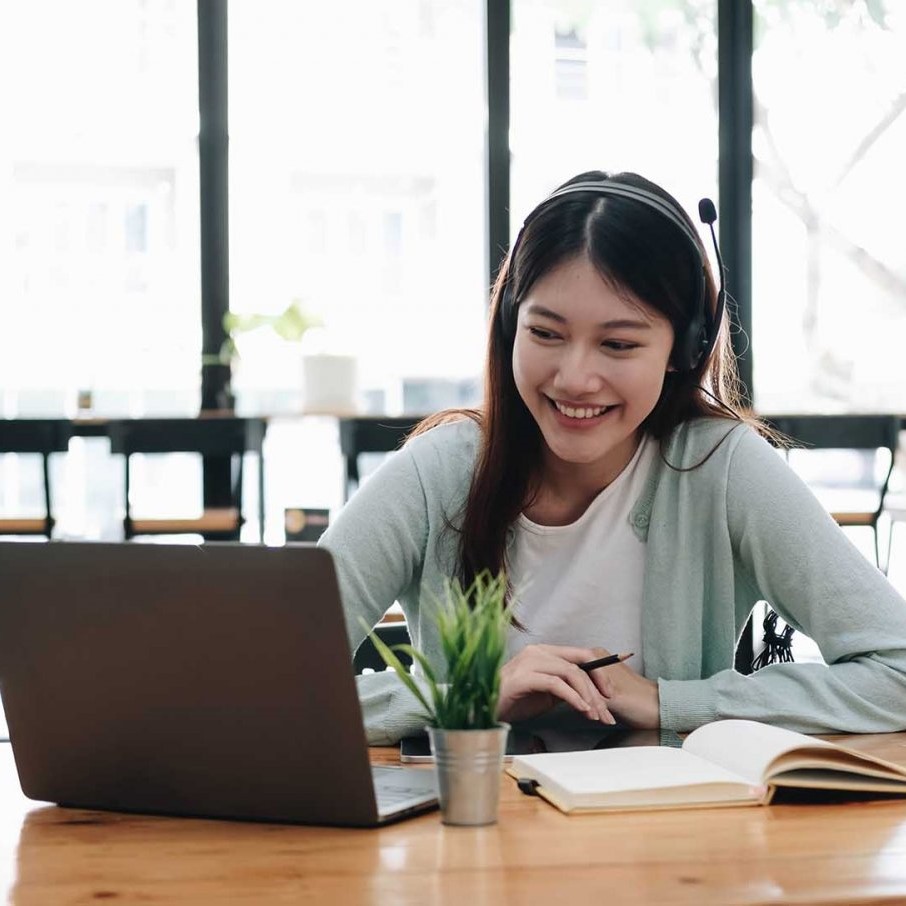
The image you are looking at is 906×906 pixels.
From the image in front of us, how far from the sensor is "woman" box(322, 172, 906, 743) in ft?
4.61

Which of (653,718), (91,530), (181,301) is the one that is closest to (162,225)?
(181,301)

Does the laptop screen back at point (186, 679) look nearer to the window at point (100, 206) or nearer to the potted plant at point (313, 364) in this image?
the potted plant at point (313, 364)

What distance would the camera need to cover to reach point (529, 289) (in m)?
1.54

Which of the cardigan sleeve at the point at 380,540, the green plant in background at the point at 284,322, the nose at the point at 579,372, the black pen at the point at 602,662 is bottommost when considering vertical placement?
the black pen at the point at 602,662

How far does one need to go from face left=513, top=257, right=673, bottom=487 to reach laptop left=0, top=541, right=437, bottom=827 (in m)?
0.59

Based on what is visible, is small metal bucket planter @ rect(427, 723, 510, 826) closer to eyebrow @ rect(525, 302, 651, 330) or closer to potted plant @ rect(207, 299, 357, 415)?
eyebrow @ rect(525, 302, 651, 330)

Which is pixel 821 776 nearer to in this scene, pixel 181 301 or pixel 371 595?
pixel 371 595

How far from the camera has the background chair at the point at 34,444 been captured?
4734mm

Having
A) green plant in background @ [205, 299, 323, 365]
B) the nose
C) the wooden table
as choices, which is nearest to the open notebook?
the wooden table

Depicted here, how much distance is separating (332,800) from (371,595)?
2.21 feet

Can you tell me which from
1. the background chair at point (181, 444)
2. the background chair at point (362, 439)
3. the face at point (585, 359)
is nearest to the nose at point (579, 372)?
the face at point (585, 359)

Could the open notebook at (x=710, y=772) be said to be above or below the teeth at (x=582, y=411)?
below

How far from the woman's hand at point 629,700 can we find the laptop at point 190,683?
1.11 ft

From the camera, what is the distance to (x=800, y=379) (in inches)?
239
